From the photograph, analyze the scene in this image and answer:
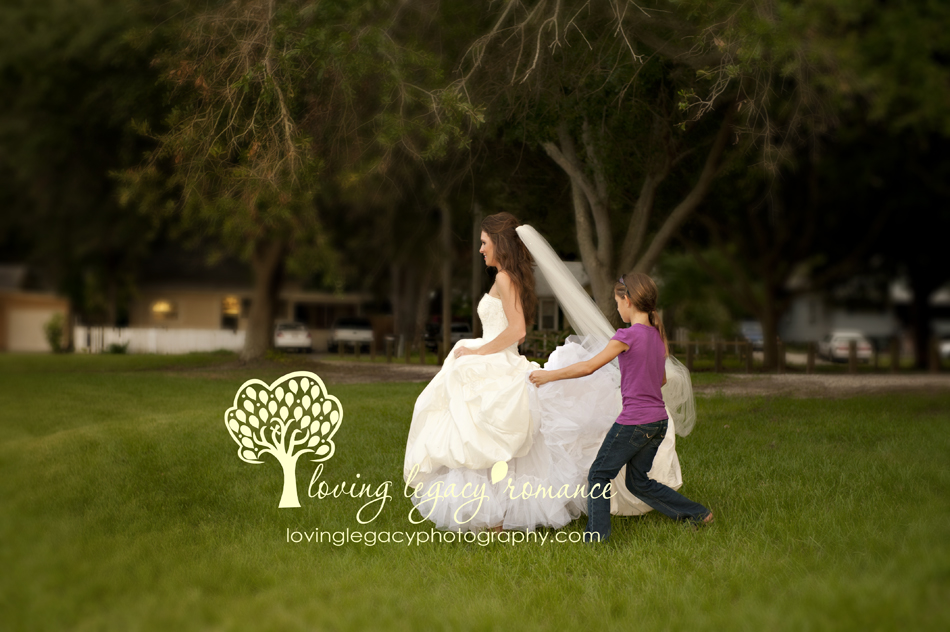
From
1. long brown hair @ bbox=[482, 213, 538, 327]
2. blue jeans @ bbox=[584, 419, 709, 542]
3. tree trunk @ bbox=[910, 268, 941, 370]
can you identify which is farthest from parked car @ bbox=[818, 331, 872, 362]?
long brown hair @ bbox=[482, 213, 538, 327]

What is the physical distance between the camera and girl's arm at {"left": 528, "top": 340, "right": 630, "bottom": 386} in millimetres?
4945

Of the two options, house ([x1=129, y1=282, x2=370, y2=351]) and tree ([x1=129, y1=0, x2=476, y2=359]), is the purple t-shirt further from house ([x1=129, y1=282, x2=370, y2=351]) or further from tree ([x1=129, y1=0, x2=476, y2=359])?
house ([x1=129, y1=282, x2=370, y2=351])

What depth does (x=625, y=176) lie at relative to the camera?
10.5 meters

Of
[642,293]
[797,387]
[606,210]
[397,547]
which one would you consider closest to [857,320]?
[797,387]

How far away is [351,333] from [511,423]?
48.5ft

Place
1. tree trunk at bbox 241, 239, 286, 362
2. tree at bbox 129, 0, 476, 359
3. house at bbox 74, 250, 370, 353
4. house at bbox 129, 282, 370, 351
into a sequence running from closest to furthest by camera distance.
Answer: tree at bbox 129, 0, 476, 359 → tree trunk at bbox 241, 239, 286, 362 → house at bbox 74, 250, 370, 353 → house at bbox 129, 282, 370, 351

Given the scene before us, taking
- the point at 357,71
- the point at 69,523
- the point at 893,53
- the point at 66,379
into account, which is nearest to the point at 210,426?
the point at 66,379

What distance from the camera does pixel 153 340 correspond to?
12656mm

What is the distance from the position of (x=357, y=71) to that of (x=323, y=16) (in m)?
0.78

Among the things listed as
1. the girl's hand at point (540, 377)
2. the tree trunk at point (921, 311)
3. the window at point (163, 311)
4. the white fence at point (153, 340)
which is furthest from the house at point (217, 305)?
the tree trunk at point (921, 311)

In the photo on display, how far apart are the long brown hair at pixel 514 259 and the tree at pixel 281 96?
3591 millimetres

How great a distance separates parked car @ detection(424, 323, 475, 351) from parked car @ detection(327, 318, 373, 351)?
130 cm

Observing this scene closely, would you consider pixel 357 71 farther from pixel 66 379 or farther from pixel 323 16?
pixel 66 379

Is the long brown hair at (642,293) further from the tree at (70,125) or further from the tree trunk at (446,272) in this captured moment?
the tree trunk at (446,272)
